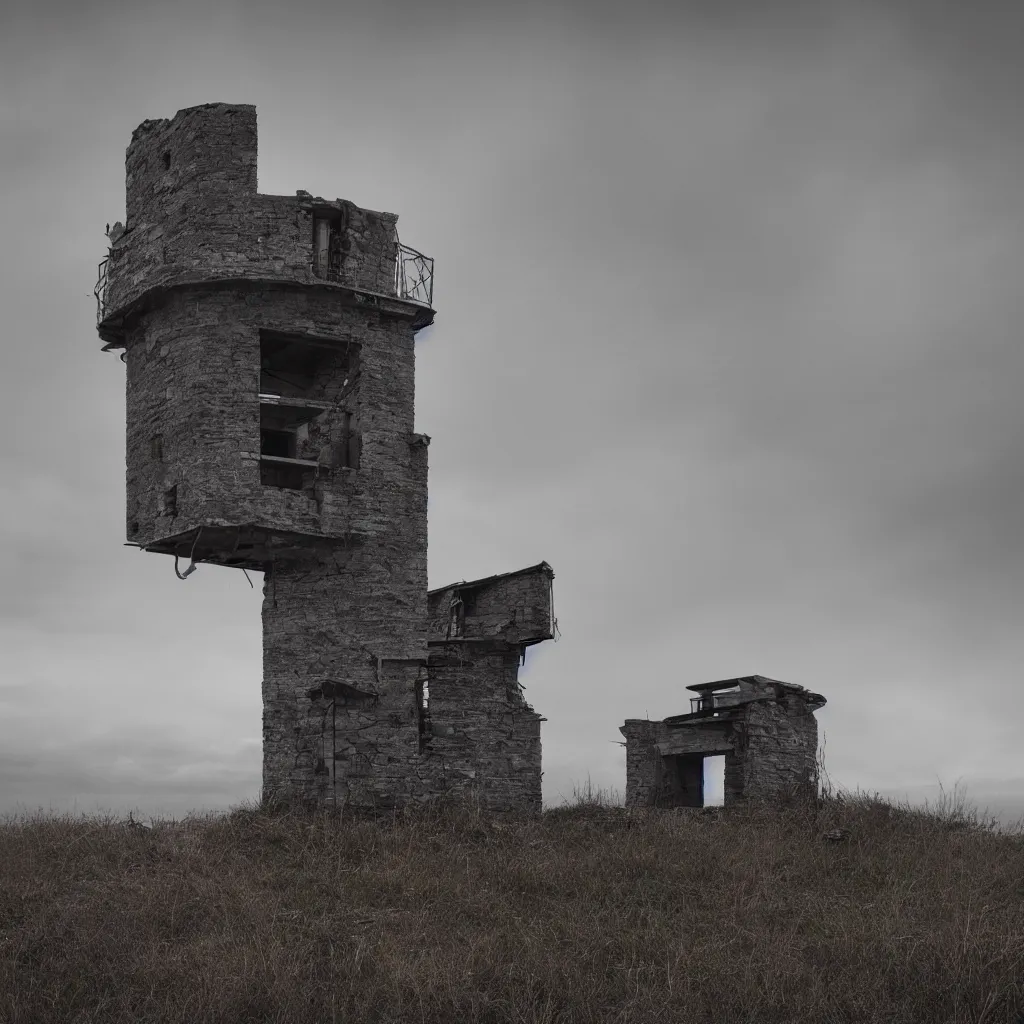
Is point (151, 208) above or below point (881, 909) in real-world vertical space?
above

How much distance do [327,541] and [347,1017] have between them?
35.1 ft

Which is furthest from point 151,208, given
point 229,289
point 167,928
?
point 167,928

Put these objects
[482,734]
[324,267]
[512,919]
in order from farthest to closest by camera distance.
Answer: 1. [324,267]
2. [482,734]
3. [512,919]

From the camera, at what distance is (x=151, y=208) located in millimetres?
22719

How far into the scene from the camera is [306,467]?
73.3 feet

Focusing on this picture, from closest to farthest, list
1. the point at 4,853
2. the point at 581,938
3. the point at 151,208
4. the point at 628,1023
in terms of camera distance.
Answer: the point at 628,1023 < the point at 581,938 < the point at 4,853 < the point at 151,208

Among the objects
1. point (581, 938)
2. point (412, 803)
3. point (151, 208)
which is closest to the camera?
point (581, 938)

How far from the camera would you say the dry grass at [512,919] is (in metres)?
12.4

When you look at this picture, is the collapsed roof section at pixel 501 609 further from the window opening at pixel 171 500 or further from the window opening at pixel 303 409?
the window opening at pixel 171 500

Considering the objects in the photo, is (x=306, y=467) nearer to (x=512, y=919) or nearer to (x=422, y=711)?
(x=422, y=711)

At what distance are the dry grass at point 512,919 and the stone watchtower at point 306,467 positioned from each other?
1.32 metres

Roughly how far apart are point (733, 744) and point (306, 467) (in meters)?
9.33

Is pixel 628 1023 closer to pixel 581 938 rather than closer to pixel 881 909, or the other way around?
pixel 581 938

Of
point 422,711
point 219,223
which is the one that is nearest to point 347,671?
point 422,711
